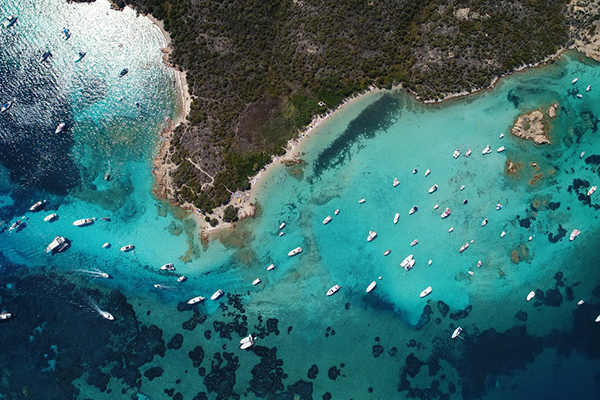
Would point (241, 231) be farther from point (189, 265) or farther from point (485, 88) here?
point (485, 88)

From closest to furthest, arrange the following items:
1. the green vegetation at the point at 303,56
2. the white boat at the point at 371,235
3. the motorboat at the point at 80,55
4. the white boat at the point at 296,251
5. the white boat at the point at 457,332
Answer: the green vegetation at the point at 303,56
the white boat at the point at 371,235
the white boat at the point at 296,251
the white boat at the point at 457,332
the motorboat at the point at 80,55

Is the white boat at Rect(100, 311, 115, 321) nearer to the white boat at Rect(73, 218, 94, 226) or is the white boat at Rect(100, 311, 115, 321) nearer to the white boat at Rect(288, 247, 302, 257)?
the white boat at Rect(73, 218, 94, 226)

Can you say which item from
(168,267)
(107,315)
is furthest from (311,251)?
(107,315)

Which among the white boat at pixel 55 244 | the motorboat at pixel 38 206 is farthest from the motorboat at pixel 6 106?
the white boat at pixel 55 244

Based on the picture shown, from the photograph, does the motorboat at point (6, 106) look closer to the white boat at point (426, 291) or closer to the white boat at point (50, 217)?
the white boat at point (50, 217)

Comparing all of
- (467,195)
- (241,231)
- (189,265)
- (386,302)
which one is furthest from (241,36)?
(386,302)

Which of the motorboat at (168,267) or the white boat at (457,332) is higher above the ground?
the motorboat at (168,267)

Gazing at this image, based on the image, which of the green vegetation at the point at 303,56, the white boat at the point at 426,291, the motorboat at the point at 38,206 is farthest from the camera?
the motorboat at the point at 38,206

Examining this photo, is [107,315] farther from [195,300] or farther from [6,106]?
[6,106]
